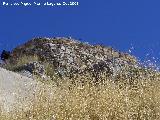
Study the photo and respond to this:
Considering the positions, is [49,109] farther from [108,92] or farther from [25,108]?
[108,92]

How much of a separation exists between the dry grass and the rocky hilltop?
198 inches

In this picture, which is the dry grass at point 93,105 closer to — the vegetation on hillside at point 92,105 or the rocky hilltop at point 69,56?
the vegetation on hillside at point 92,105

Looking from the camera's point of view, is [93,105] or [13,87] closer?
[93,105]

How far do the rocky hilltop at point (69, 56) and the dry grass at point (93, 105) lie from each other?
198 inches

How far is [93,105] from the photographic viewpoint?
25.1ft

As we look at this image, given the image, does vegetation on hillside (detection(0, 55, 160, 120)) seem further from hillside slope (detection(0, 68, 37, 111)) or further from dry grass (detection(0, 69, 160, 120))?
hillside slope (detection(0, 68, 37, 111))

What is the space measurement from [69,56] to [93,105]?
9.44 metres

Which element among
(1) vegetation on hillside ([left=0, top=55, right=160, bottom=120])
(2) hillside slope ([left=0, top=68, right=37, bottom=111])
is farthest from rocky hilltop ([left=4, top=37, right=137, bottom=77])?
(1) vegetation on hillside ([left=0, top=55, right=160, bottom=120])

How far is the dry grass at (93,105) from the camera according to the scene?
707 centimetres

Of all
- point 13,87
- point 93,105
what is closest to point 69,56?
point 13,87

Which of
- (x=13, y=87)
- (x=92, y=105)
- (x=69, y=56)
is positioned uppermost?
(x=69, y=56)

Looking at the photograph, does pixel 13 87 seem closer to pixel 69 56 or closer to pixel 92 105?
pixel 92 105

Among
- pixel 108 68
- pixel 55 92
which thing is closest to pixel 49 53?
pixel 108 68

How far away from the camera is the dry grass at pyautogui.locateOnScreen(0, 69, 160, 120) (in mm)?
7070
